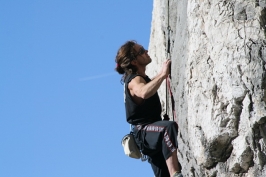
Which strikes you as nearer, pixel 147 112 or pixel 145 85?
pixel 145 85

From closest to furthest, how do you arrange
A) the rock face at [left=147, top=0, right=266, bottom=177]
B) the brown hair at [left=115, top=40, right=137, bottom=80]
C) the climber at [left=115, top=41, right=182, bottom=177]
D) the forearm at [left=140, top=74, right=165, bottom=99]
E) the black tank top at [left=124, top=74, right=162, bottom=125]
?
the rock face at [left=147, top=0, right=266, bottom=177]
the forearm at [left=140, top=74, right=165, bottom=99]
the climber at [left=115, top=41, right=182, bottom=177]
the black tank top at [left=124, top=74, right=162, bottom=125]
the brown hair at [left=115, top=40, right=137, bottom=80]

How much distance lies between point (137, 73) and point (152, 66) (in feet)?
13.3

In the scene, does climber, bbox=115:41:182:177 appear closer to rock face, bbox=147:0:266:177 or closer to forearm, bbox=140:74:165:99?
forearm, bbox=140:74:165:99

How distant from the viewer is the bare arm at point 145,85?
10.3 meters

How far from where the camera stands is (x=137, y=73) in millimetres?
11188

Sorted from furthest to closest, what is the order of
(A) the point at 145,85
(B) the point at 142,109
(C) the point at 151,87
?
(B) the point at 142,109, (A) the point at 145,85, (C) the point at 151,87

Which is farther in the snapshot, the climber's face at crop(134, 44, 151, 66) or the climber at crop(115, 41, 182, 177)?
the climber's face at crop(134, 44, 151, 66)

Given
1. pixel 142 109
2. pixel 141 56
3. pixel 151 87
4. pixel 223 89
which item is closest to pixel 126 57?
pixel 141 56

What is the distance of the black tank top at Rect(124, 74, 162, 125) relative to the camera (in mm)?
10906

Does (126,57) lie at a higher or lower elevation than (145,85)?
higher

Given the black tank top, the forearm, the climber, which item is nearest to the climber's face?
the climber

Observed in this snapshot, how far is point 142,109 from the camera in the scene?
1093 cm

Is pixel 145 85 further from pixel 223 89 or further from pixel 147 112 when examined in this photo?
pixel 223 89

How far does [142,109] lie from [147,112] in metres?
0.09
